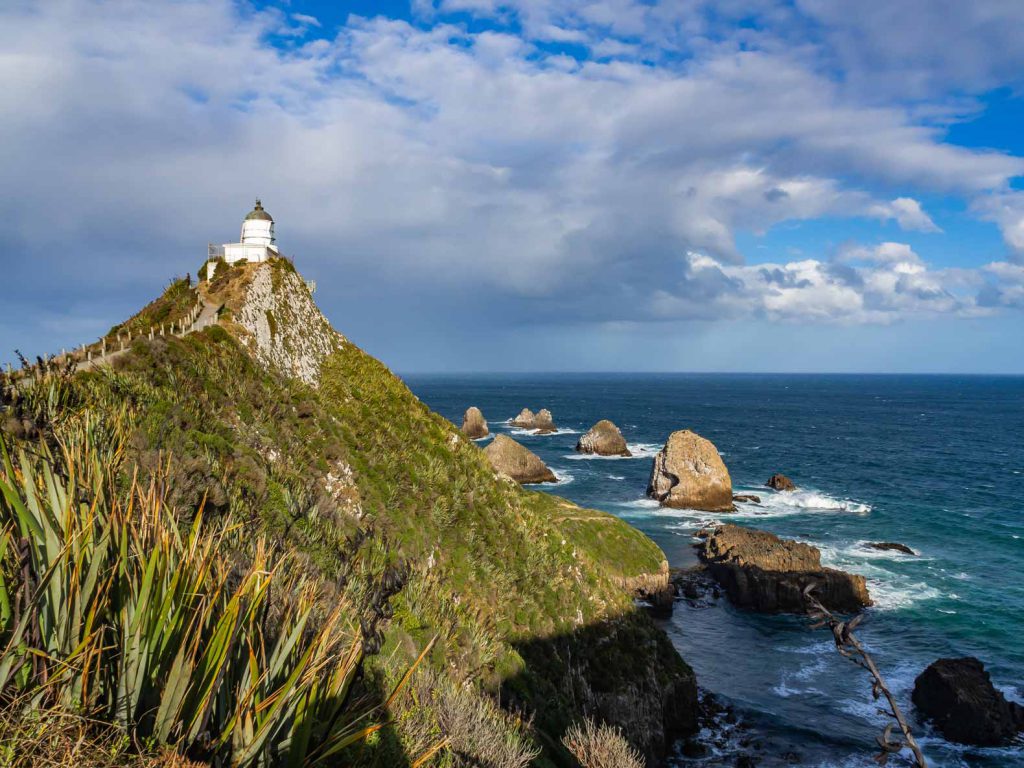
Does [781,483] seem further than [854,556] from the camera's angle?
Yes

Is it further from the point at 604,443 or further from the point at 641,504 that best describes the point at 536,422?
the point at 641,504

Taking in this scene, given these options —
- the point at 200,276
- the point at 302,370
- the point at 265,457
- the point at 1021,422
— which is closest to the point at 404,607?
the point at 265,457

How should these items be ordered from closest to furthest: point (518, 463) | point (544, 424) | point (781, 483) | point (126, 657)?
point (126, 657), point (781, 483), point (518, 463), point (544, 424)

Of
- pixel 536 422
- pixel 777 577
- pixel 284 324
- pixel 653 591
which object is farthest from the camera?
pixel 536 422

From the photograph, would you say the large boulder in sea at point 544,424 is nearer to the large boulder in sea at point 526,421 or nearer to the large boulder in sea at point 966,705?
the large boulder in sea at point 526,421

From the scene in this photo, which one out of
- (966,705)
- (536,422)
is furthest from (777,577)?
(536,422)

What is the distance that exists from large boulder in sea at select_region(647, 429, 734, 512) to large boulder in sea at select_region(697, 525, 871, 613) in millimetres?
15322

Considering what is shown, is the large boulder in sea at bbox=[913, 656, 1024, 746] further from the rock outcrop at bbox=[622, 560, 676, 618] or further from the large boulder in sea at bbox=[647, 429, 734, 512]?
the large boulder in sea at bbox=[647, 429, 734, 512]

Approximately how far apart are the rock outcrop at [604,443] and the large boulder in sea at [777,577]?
43176 mm

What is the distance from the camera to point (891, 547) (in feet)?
155

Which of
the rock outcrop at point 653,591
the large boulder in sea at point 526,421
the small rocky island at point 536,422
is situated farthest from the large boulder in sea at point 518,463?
the large boulder in sea at point 526,421

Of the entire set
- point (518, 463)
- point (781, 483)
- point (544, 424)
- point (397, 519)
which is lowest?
point (781, 483)

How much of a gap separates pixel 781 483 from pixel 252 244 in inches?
2264

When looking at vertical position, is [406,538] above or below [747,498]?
above
